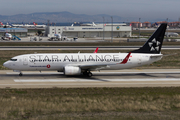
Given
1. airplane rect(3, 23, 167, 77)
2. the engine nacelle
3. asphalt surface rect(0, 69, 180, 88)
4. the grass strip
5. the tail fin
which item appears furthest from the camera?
Answer: the tail fin

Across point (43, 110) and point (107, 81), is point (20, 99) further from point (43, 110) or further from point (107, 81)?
point (107, 81)

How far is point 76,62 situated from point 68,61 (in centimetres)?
122

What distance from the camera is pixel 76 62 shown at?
36.8 meters

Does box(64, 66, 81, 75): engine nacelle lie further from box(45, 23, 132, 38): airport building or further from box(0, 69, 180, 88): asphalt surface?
box(45, 23, 132, 38): airport building

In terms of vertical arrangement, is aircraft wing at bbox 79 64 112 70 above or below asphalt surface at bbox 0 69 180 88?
above

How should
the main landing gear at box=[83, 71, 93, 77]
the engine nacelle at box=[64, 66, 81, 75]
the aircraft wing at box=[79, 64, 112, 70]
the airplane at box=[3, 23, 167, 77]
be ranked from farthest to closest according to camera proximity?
the main landing gear at box=[83, 71, 93, 77] → the airplane at box=[3, 23, 167, 77] → the aircraft wing at box=[79, 64, 112, 70] → the engine nacelle at box=[64, 66, 81, 75]

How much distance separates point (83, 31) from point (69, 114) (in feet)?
475

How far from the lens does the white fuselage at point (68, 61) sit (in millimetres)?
36094

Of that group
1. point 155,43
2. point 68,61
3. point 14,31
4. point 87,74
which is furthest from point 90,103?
point 14,31

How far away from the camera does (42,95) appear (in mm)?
25688

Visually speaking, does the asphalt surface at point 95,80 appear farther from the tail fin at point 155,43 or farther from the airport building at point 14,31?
the airport building at point 14,31

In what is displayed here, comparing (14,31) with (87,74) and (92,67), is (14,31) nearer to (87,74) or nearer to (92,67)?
(87,74)

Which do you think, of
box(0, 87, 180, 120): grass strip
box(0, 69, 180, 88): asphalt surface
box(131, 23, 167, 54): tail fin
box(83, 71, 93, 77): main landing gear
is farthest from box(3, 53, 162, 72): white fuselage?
box(0, 87, 180, 120): grass strip

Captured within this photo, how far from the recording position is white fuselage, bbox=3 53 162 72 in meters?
36.1
